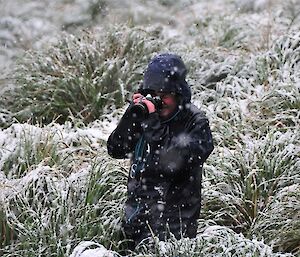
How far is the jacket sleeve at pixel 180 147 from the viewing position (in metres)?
3.70

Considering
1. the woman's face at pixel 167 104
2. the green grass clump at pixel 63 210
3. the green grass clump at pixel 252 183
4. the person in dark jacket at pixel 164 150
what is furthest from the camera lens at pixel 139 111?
the green grass clump at pixel 252 183

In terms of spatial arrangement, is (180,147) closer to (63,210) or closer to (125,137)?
(125,137)

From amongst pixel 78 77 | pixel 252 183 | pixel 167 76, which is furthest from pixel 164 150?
pixel 78 77

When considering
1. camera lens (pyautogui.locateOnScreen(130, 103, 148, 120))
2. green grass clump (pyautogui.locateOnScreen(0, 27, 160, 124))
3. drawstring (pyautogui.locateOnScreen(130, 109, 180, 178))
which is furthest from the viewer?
green grass clump (pyautogui.locateOnScreen(0, 27, 160, 124))

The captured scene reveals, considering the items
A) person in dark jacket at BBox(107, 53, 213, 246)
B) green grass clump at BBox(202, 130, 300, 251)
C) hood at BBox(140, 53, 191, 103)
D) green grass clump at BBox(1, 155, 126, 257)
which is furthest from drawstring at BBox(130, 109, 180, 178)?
green grass clump at BBox(202, 130, 300, 251)

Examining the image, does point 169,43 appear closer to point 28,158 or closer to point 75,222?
point 28,158

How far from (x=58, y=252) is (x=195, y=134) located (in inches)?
44.2

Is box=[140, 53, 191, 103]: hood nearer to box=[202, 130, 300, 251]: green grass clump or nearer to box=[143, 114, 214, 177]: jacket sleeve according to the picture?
box=[143, 114, 214, 177]: jacket sleeve

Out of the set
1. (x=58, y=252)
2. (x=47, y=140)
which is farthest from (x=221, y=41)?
(x=58, y=252)

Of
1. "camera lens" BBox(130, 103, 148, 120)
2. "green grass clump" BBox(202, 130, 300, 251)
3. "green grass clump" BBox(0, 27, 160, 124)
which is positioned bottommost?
"green grass clump" BBox(0, 27, 160, 124)

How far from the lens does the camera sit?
11.9 ft

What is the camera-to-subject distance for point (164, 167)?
375 cm

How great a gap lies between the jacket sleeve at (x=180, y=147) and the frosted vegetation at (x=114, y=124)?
404 mm

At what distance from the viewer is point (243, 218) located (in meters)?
4.76
